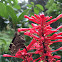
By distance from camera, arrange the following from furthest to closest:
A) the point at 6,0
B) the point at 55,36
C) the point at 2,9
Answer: the point at 6,0 < the point at 2,9 < the point at 55,36

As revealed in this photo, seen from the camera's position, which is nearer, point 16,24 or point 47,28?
point 47,28

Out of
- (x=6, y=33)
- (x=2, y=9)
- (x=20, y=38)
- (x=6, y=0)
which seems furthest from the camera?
(x=6, y=33)

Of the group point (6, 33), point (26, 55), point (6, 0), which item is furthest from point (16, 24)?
point (6, 33)

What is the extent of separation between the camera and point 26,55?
43 cm

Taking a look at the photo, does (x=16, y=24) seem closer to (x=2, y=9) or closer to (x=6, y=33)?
(x=2, y=9)

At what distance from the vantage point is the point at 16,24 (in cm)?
96

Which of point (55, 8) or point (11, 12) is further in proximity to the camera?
point (55, 8)

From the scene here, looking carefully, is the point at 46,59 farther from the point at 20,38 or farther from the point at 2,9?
the point at 2,9

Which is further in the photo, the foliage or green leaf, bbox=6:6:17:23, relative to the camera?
the foliage

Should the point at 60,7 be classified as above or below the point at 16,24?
above

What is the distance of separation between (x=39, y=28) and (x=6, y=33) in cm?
141

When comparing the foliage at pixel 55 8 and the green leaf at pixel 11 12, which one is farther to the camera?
the foliage at pixel 55 8

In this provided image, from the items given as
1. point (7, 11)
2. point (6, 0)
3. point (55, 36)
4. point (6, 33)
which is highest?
point (6, 0)

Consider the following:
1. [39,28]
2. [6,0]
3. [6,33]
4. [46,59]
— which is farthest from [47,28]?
[6,33]
